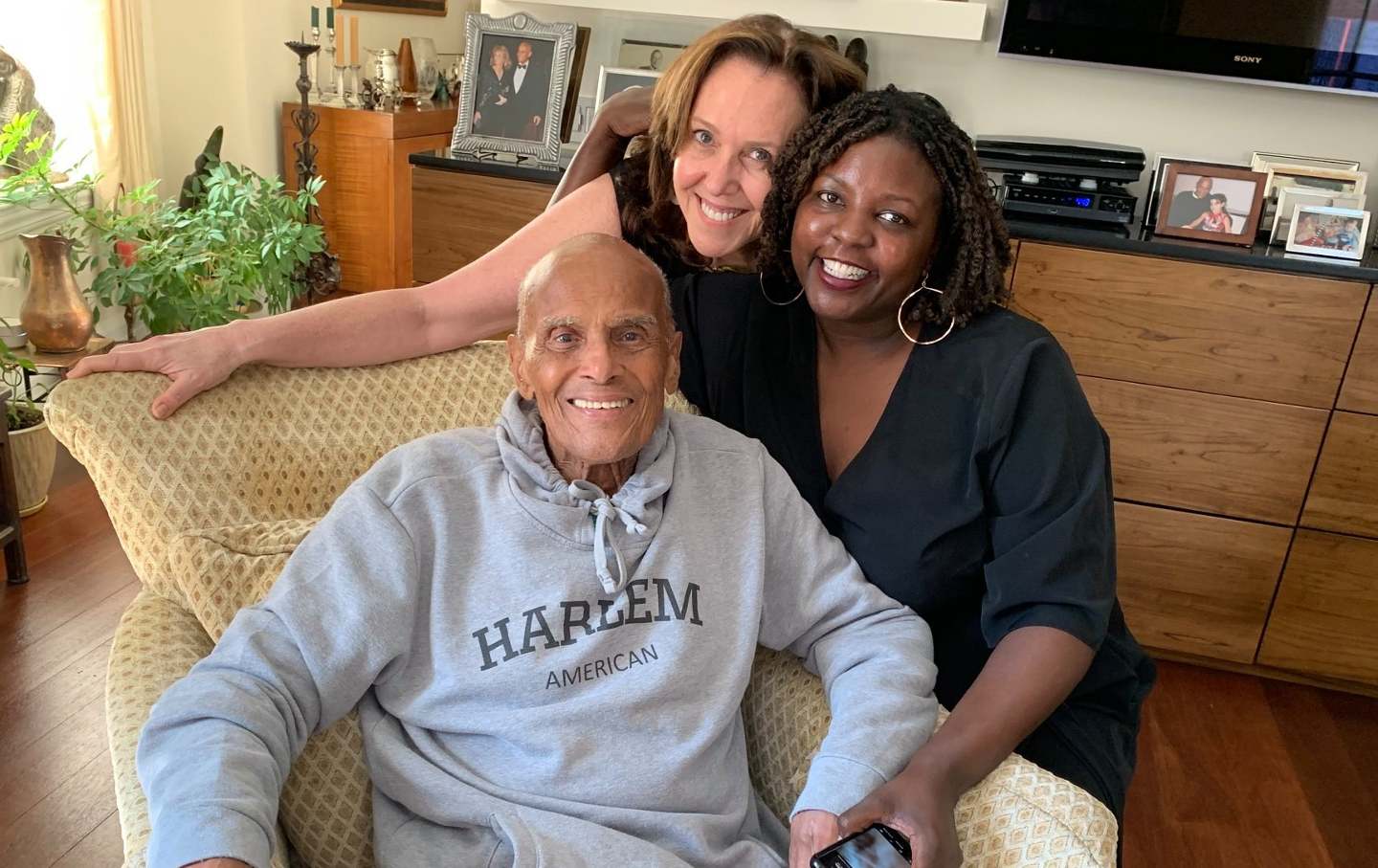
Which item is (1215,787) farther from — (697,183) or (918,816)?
(697,183)

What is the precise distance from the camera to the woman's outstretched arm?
1329 millimetres

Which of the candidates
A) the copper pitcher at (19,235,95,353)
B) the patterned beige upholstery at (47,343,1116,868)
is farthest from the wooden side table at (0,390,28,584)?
the patterned beige upholstery at (47,343,1116,868)

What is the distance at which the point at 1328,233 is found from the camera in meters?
2.58

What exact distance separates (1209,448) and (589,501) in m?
1.95

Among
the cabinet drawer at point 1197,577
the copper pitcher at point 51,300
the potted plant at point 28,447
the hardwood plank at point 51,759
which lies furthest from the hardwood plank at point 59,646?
the cabinet drawer at point 1197,577

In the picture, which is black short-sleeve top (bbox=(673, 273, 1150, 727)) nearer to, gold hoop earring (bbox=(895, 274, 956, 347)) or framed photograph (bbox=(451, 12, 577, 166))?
gold hoop earring (bbox=(895, 274, 956, 347))

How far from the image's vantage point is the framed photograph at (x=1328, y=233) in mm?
2551

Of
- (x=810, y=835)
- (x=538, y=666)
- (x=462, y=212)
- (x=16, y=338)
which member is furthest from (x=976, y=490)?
(x=16, y=338)

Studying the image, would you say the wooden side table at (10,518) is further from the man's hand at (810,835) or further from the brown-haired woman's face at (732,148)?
the man's hand at (810,835)

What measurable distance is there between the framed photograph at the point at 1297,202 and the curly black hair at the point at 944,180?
5.22 ft

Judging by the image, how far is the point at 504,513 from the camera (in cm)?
121

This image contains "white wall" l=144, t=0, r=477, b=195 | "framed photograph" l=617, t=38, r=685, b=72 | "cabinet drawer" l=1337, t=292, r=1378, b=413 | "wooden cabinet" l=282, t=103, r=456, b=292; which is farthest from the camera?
"wooden cabinet" l=282, t=103, r=456, b=292

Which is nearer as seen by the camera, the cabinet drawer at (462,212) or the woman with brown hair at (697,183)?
the woman with brown hair at (697,183)

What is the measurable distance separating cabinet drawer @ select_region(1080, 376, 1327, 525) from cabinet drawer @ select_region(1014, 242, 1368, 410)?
4cm
